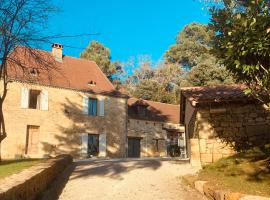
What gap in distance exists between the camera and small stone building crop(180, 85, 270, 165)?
10773 mm

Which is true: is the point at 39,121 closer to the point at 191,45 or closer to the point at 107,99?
the point at 107,99

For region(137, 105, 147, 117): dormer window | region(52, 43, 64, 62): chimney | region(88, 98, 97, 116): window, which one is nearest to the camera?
region(88, 98, 97, 116): window

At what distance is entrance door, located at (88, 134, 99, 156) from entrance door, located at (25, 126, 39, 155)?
12.9 feet

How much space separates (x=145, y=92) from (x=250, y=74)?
97.5 feet

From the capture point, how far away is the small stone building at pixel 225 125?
10773mm

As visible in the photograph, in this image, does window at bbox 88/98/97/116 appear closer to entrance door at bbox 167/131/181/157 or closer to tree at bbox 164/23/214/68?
entrance door at bbox 167/131/181/157

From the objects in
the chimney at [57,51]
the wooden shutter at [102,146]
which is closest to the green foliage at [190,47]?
the chimney at [57,51]

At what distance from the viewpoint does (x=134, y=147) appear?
26.2 m

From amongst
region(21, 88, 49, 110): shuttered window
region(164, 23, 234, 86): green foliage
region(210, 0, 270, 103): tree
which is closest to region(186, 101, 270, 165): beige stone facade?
region(210, 0, 270, 103): tree

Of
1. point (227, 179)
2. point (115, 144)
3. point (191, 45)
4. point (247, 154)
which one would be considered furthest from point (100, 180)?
point (191, 45)

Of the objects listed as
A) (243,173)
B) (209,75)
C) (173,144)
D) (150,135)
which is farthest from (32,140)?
(209,75)

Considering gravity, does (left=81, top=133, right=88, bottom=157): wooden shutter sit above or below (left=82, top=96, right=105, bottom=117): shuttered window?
below

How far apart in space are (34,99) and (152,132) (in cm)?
1046

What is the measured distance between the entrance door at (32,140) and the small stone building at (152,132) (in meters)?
7.55
